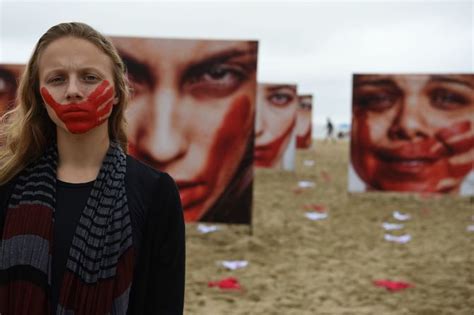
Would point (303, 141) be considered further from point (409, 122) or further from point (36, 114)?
point (36, 114)

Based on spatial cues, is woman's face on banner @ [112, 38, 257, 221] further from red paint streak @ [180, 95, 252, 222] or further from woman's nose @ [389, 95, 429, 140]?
woman's nose @ [389, 95, 429, 140]

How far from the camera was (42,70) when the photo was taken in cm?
129

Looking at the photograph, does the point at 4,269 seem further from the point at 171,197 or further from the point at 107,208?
the point at 171,197

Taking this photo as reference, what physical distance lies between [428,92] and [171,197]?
7591 mm

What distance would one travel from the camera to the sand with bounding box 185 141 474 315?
376 cm

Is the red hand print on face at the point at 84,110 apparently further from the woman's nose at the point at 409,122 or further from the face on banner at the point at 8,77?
the woman's nose at the point at 409,122

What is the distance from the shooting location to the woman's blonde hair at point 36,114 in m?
1.27

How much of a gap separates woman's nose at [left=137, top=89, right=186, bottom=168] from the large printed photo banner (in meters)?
14.1

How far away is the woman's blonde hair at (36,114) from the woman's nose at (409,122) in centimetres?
729

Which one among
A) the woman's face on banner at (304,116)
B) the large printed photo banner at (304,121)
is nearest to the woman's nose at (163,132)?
the large printed photo banner at (304,121)

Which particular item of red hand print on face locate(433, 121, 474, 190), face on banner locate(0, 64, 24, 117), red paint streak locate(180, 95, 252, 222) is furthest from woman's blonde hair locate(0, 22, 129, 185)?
red hand print on face locate(433, 121, 474, 190)

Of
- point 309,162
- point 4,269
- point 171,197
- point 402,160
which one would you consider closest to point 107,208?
point 171,197

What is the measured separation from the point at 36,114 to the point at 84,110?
0.20m

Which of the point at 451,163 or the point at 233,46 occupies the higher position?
the point at 233,46
